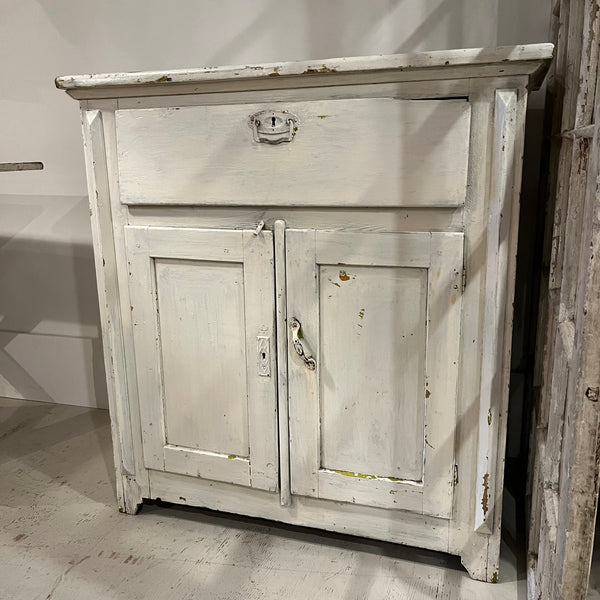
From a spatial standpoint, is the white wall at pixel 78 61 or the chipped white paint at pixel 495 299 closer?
the chipped white paint at pixel 495 299

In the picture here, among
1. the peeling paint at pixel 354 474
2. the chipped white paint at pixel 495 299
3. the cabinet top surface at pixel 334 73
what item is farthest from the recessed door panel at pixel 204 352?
the chipped white paint at pixel 495 299

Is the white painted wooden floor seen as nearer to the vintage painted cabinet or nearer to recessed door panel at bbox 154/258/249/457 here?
the vintage painted cabinet

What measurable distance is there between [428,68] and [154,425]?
1.01 meters

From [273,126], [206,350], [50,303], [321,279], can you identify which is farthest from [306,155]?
[50,303]

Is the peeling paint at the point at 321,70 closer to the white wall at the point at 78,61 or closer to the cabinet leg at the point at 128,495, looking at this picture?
the white wall at the point at 78,61

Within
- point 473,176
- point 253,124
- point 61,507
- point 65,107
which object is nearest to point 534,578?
point 473,176

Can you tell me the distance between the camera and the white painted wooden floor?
1.26m

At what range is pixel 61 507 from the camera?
62.0 inches

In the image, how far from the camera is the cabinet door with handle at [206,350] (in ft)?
4.25

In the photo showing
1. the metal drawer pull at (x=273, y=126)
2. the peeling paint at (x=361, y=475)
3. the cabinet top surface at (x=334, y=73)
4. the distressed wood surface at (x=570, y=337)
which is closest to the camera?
the distressed wood surface at (x=570, y=337)

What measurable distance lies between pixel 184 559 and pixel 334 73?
111 centimetres

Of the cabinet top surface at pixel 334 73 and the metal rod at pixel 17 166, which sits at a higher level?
the cabinet top surface at pixel 334 73

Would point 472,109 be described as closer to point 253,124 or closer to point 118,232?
point 253,124

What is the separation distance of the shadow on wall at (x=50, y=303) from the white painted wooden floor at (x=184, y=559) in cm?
60
